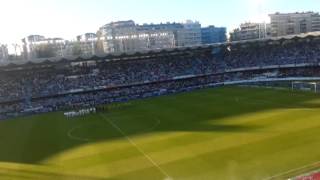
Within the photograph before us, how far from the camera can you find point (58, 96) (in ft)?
213

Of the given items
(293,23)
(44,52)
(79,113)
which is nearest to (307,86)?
(79,113)

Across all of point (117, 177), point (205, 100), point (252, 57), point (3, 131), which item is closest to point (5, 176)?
point (117, 177)

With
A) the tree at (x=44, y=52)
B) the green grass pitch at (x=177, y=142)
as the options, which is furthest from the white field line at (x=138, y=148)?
the tree at (x=44, y=52)

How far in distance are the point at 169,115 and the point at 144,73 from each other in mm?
29947

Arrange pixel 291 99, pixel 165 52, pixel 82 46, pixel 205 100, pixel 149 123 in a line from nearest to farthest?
pixel 149 123, pixel 291 99, pixel 205 100, pixel 165 52, pixel 82 46

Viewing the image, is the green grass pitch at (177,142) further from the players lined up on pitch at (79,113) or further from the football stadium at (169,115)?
the players lined up on pitch at (79,113)

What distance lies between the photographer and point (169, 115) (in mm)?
43219

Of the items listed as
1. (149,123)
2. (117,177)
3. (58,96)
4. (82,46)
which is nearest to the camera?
(117,177)

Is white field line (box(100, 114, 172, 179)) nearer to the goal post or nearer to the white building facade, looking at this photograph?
the goal post

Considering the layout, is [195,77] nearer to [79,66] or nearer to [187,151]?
[79,66]

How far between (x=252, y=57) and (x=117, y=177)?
58.3 meters

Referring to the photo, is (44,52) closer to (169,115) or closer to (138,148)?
(169,115)

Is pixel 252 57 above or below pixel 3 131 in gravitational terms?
above

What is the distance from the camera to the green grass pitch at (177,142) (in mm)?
23500
